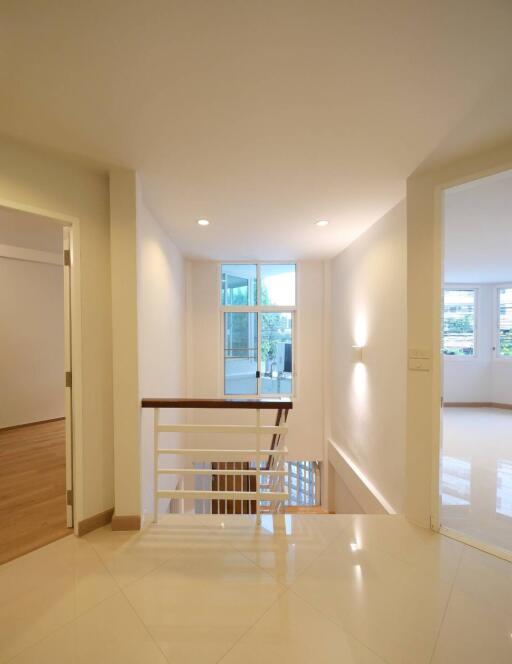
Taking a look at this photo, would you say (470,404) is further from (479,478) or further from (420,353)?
(420,353)

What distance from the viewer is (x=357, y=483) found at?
353 centimetres

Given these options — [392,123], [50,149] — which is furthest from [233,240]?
[392,123]

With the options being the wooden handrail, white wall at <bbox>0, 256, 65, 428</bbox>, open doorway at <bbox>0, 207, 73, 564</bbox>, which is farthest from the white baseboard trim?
white wall at <bbox>0, 256, 65, 428</bbox>

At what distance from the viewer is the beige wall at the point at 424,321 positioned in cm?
213

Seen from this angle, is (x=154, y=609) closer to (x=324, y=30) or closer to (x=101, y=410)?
(x=101, y=410)

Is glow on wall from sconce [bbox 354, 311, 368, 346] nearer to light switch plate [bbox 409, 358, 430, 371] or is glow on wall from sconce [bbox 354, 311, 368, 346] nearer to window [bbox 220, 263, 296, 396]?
light switch plate [bbox 409, 358, 430, 371]

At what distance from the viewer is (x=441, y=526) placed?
7.07 ft

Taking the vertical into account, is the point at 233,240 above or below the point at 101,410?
above

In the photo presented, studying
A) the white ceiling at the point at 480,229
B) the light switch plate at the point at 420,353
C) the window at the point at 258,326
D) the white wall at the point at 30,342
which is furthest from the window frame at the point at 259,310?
the light switch plate at the point at 420,353

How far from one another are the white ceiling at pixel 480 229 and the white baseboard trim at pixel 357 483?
2.88 m

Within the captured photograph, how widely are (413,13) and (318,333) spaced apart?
4126 mm

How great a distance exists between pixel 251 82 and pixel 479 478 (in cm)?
398

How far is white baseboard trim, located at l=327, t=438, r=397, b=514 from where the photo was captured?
2.93 meters

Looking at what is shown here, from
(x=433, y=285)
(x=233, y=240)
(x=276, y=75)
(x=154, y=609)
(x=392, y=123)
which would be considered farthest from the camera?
(x=233, y=240)
